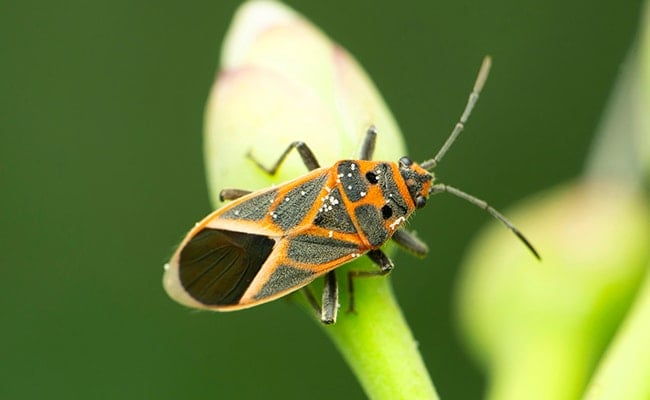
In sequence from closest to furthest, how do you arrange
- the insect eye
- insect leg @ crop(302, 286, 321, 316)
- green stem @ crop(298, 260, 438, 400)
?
green stem @ crop(298, 260, 438, 400), insect leg @ crop(302, 286, 321, 316), the insect eye

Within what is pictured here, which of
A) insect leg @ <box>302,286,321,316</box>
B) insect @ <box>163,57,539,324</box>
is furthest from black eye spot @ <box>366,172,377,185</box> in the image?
insect leg @ <box>302,286,321,316</box>

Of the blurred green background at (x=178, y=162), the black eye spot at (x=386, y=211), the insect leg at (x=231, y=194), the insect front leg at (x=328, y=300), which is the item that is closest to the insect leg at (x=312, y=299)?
the insect front leg at (x=328, y=300)

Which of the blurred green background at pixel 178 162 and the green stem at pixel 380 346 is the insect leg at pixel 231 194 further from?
the blurred green background at pixel 178 162

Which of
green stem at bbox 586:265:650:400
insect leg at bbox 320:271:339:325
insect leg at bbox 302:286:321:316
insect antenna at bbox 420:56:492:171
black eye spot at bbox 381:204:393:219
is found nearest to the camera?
green stem at bbox 586:265:650:400

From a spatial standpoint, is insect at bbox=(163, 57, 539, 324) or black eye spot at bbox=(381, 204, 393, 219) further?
black eye spot at bbox=(381, 204, 393, 219)

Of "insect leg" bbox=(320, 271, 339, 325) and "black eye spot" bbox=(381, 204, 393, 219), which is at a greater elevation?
"black eye spot" bbox=(381, 204, 393, 219)

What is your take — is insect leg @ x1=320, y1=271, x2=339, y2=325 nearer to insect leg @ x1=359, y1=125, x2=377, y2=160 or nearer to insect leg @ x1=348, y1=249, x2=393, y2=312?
insect leg @ x1=348, y1=249, x2=393, y2=312

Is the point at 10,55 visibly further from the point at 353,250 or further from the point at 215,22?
the point at 353,250

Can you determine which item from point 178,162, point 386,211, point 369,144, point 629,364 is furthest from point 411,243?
point 178,162
